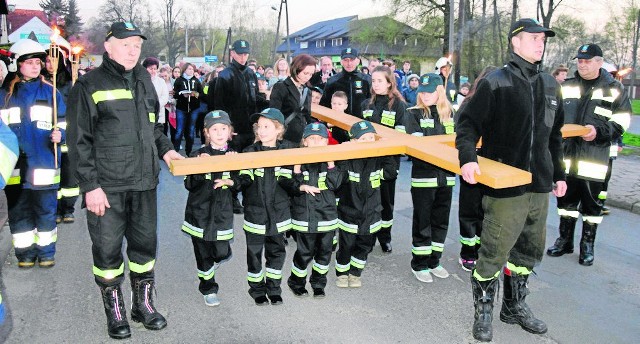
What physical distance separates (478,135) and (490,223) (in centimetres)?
67

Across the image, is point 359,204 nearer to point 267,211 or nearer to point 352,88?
point 267,211

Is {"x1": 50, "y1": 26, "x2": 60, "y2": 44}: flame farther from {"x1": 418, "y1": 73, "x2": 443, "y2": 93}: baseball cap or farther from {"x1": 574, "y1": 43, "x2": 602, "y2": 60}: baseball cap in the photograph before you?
{"x1": 574, "y1": 43, "x2": 602, "y2": 60}: baseball cap

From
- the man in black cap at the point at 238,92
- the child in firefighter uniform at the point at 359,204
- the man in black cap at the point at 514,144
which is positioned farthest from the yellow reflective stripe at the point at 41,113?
the man in black cap at the point at 514,144

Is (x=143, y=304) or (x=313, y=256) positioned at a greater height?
(x=313, y=256)

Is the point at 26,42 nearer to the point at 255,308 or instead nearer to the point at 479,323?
the point at 255,308

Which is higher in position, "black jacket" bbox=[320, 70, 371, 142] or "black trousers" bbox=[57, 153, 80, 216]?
"black jacket" bbox=[320, 70, 371, 142]

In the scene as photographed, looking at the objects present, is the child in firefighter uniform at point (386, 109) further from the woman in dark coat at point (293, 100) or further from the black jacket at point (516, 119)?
the black jacket at point (516, 119)

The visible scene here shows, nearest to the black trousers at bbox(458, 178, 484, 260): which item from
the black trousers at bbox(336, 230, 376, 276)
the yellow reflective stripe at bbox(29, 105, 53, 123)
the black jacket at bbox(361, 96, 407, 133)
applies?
the black jacket at bbox(361, 96, 407, 133)

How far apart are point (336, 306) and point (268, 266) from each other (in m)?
0.68

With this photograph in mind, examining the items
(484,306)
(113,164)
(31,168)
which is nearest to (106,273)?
(113,164)

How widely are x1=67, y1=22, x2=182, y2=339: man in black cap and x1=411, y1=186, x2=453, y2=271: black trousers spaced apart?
2.42 m

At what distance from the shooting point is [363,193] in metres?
5.04

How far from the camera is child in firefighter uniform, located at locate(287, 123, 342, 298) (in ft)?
15.5

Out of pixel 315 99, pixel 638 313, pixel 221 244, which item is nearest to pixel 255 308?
pixel 221 244
